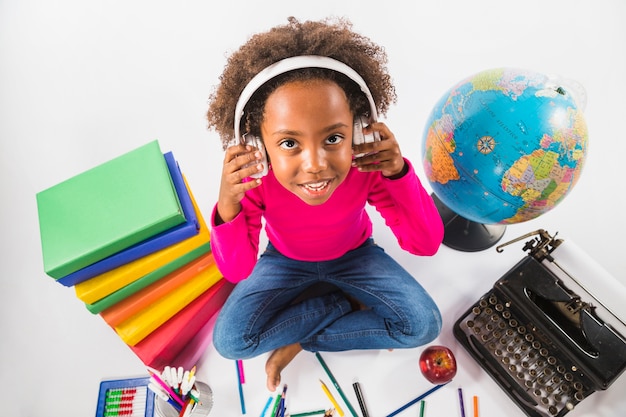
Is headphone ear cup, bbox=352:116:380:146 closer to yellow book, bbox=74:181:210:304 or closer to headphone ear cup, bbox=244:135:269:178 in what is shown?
headphone ear cup, bbox=244:135:269:178

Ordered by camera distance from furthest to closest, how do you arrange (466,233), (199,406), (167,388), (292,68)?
(466,233) < (199,406) < (167,388) < (292,68)

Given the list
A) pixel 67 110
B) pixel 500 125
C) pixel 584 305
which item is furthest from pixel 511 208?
pixel 67 110

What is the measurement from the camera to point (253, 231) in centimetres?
113

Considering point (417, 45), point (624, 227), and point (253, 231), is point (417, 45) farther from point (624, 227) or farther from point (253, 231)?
point (253, 231)

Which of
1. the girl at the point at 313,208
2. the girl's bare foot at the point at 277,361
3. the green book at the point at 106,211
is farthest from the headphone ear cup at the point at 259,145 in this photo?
the girl's bare foot at the point at 277,361

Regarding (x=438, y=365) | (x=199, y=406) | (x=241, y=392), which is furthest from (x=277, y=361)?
(x=438, y=365)

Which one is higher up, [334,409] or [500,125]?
[500,125]

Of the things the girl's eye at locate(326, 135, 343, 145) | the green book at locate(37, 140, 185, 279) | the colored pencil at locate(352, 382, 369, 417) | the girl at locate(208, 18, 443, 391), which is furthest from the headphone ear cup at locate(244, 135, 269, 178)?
the colored pencil at locate(352, 382, 369, 417)

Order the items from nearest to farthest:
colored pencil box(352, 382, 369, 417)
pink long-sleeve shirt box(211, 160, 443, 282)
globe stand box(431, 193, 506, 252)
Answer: pink long-sleeve shirt box(211, 160, 443, 282) → colored pencil box(352, 382, 369, 417) → globe stand box(431, 193, 506, 252)

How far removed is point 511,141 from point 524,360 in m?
0.69

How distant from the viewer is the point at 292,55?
819mm

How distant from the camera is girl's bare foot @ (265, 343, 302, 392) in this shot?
50.2 inches

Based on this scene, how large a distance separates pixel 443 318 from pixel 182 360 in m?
0.87

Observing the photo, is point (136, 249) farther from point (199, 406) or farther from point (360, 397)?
point (360, 397)
